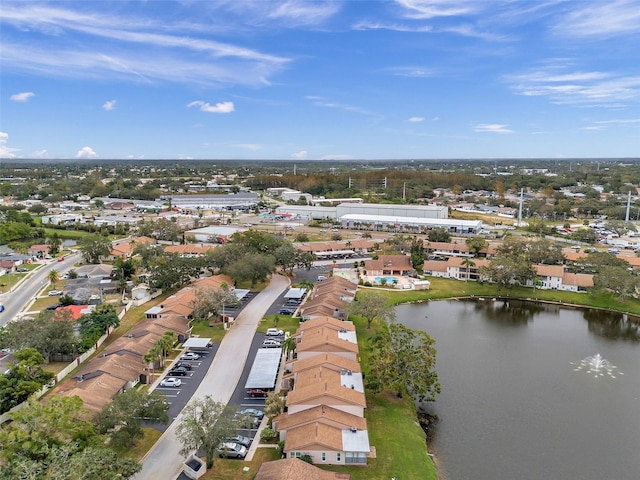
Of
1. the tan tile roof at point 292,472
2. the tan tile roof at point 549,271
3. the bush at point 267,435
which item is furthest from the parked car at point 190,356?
the tan tile roof at point 549,271

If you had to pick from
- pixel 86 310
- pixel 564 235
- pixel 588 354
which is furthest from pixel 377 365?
pixel 564 235

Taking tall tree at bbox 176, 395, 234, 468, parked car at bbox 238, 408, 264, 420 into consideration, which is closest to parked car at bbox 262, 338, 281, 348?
parked car at bbox 238, 408, 264, 420

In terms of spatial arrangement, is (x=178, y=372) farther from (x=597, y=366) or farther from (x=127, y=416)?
(x=597, y=366)

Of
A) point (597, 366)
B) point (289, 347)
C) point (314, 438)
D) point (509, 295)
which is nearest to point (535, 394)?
point (597, 366)

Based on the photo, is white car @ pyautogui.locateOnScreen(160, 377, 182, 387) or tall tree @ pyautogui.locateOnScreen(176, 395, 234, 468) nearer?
tall tree @ pyautogui.locateOnScreen(176, 395, 234, 468)

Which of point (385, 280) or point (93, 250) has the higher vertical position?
point (93, 250)

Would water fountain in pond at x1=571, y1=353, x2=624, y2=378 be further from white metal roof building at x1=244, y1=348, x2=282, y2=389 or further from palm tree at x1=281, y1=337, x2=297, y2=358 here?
white metal roof building at x1=244, y1=348, x2=282, y2=389

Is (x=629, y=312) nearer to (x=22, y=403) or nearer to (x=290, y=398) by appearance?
(x=290, y=398)
